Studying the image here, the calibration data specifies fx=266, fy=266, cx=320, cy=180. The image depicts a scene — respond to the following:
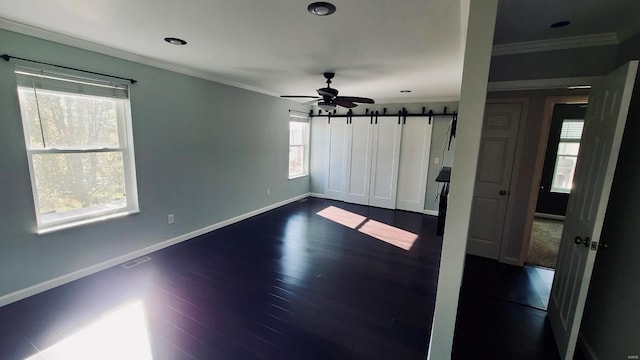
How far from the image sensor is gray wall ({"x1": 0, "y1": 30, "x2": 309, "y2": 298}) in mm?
2332

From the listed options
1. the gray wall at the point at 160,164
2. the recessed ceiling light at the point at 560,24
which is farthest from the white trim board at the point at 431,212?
the recessed ceiling light at the point at 560,24

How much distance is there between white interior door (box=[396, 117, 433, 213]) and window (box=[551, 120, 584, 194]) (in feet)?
8.29

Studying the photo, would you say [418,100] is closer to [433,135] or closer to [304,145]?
[433,135]

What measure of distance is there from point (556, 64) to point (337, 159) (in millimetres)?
4361

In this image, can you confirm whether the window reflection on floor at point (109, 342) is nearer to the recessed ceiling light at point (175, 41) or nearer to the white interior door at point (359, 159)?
the recessed ceiling light at point (175, 41)

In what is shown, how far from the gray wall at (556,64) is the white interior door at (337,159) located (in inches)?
146

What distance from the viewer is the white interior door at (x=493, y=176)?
10.5 feet

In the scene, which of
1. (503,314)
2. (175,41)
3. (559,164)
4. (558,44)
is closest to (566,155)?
(559,164)

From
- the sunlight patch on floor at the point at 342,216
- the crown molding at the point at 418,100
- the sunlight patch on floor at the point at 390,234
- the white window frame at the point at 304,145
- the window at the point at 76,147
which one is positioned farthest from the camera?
the white window frame at the point at 304,145

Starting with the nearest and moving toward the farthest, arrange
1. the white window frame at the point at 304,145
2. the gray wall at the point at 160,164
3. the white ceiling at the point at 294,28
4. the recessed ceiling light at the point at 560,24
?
1. the white ceiling at the point at 294,28
2. the recessed ceiling light at the point at 560,24
3. the gray wall at the point at 160,164
4. the white window frame at the point at 304,145

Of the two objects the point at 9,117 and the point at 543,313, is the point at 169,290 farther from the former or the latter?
the point at 543,313

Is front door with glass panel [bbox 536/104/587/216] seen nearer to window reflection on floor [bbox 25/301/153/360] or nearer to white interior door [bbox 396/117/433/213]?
white interior door [bbox 396/117/433/213]

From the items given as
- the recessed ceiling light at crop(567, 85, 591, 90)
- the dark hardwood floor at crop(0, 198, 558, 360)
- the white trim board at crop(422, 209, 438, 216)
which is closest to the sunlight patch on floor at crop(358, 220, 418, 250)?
the dark hardwood floor at crop(0, 198, 558, 360)

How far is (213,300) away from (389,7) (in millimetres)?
2804
